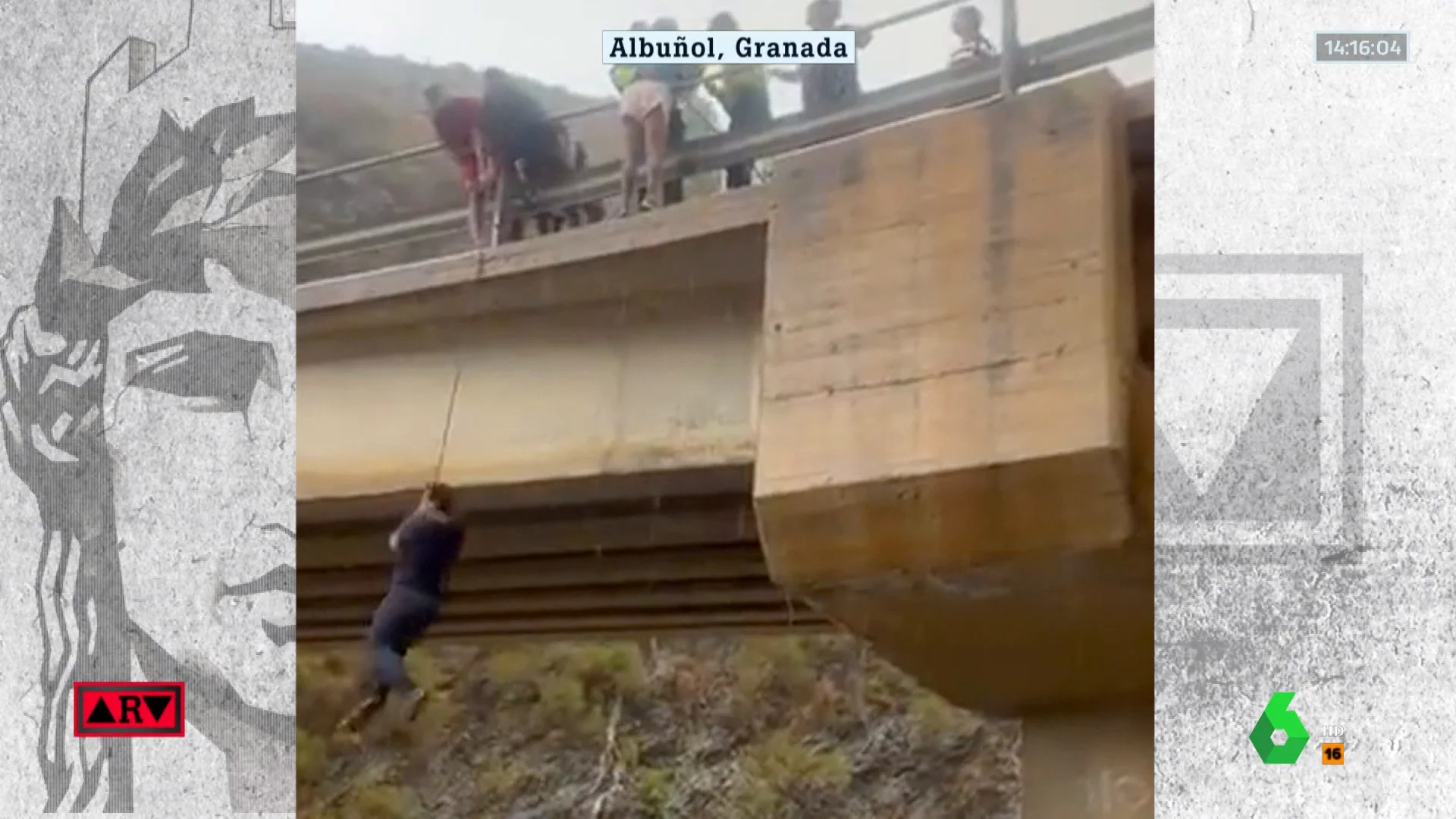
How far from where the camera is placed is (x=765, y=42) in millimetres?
4012

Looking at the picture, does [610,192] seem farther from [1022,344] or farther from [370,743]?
[370,743]

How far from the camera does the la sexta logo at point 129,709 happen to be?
13.3 feet

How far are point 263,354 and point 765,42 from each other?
1.27 meters

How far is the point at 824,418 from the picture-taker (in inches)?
156

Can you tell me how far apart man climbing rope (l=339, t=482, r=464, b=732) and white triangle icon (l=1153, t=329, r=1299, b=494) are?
1.54 m

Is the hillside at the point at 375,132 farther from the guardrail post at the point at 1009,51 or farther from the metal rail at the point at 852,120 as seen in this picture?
the guardrail post at the point at 1009,51

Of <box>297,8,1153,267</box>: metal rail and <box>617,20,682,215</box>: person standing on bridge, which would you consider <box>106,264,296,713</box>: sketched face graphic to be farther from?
<box>617,20,682,215</box>: person standing on bridge

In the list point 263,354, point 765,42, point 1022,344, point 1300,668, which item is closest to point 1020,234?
point 1022,344

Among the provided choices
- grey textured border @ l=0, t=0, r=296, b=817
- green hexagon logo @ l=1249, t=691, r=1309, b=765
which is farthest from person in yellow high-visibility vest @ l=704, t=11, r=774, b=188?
green hexagon logo @ l=1249, t=691, r=1309, b=765

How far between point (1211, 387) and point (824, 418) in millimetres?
797

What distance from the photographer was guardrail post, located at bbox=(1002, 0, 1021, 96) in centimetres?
393

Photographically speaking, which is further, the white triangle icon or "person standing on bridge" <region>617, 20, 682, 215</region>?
"person standing on bridge" <region>617, 20, 682, 215</region>

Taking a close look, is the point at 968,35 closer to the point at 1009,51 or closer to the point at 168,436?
the point at 1009,51
